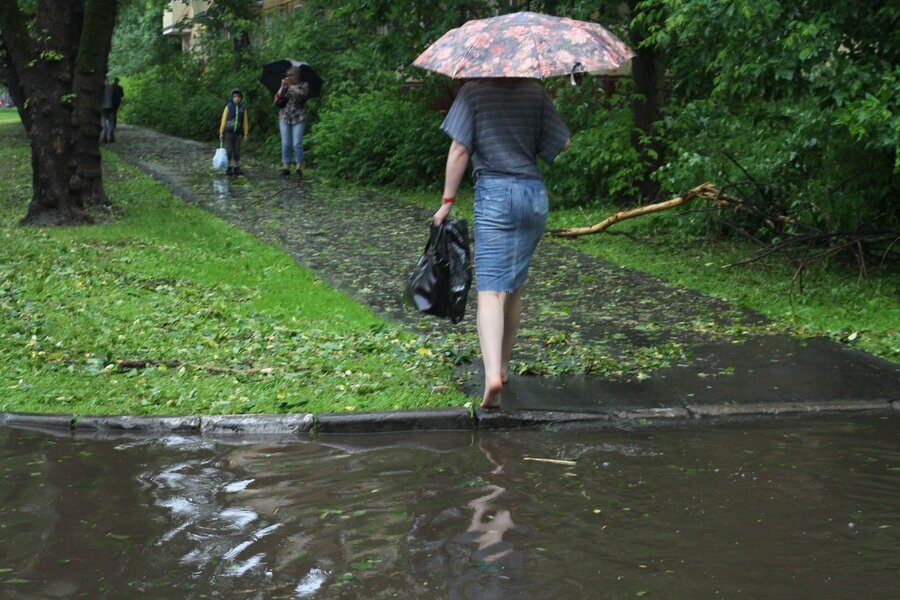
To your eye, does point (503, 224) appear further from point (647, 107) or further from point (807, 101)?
point (647, 107)

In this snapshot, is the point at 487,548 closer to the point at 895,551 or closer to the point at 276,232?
the point at 895,551

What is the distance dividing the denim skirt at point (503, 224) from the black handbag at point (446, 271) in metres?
0.18

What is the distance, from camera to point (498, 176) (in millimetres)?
6551

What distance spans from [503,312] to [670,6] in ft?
15.3

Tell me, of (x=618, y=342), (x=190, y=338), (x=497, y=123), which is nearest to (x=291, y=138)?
(x=190, y=338)

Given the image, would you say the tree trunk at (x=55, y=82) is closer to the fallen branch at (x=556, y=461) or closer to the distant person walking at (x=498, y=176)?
the distant person walking at (x=498, y=176)

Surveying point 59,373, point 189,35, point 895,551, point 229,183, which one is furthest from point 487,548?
point 189,35

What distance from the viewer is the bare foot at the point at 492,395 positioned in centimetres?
640

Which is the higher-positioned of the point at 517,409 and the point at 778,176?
the point at 778,176

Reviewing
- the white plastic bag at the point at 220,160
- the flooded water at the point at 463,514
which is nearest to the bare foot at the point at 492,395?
the flooded water at the point at 463,514

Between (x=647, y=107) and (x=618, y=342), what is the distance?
816cm

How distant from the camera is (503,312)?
22.0ft

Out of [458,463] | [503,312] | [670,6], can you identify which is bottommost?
[458,463]

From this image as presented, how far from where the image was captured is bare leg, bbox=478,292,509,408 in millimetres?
6438
